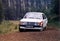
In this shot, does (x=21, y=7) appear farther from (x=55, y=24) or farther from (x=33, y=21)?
(x=55, y=24)

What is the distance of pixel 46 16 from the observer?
17.1 m

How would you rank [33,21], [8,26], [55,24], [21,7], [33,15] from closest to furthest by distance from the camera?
[33,21] → [33,15] → [21,7] → [8,26] → [55,24]

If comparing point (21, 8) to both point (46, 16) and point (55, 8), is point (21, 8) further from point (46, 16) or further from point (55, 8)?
point (55, 8)

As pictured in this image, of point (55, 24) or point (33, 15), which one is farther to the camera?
point (55, 24)

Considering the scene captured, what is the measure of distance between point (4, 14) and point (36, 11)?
217 centimetres

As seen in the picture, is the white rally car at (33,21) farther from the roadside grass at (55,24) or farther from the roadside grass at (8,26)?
the roadside grass at (55,24)

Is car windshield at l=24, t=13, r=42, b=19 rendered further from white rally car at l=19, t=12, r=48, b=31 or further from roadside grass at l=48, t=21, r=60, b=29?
roadside grass at l=48, t=21, r=60, b=29

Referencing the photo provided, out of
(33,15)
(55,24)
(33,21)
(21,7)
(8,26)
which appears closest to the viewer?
(33,21)

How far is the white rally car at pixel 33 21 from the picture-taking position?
15.8 meters

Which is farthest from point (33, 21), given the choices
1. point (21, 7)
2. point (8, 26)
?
point (8, 26)

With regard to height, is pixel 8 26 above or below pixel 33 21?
below

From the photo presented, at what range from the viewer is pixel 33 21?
52.0 feet

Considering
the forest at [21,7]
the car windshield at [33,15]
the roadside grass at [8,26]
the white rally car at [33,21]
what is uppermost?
the forest at [21,7]

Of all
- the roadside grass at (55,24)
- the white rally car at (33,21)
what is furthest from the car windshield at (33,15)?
the roadside grass at (55,24)
